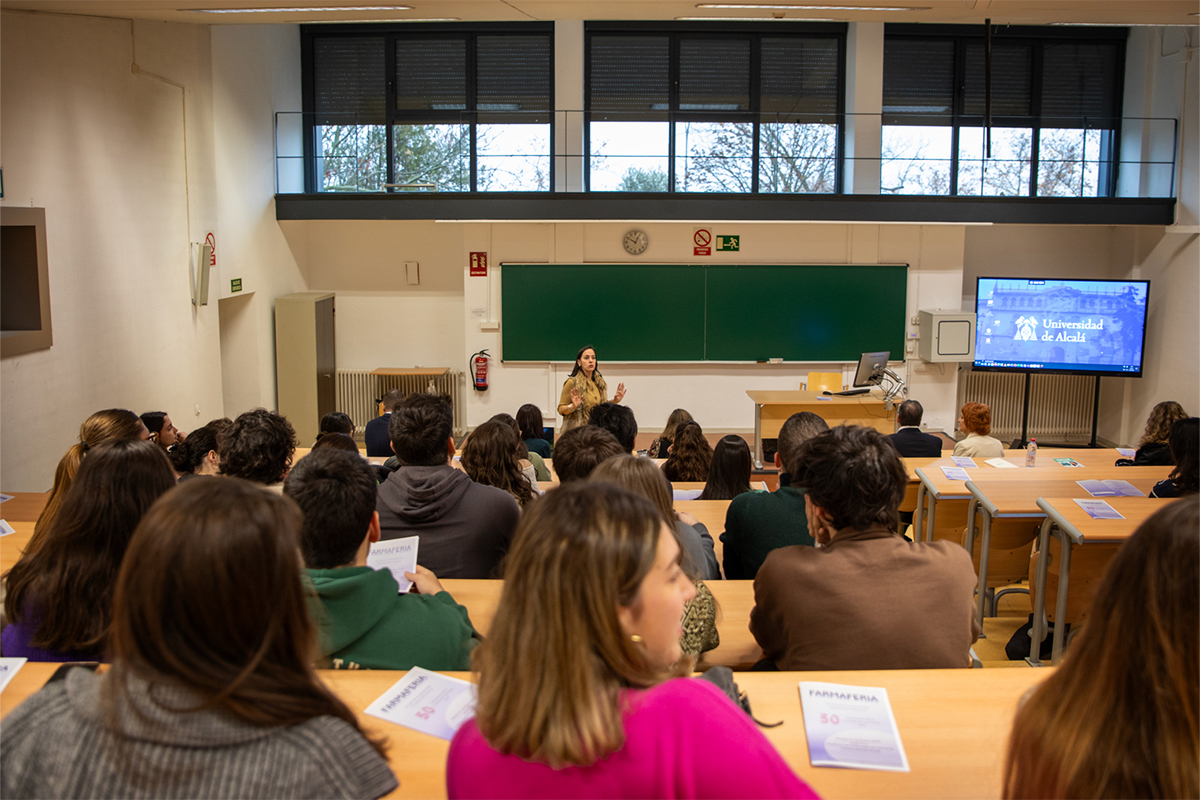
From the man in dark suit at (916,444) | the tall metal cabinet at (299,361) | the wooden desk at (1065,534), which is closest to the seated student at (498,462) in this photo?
the wooden desk at (1065,534)

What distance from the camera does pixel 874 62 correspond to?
10.2m

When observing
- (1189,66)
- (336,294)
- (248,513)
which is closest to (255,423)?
(248,513)

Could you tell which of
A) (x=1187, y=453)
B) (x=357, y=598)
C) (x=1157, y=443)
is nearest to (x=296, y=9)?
(x=357, y=598)

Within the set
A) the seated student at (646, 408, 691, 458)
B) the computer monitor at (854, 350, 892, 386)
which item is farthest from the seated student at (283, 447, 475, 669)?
the computer monitor at (854, 350, 892, 386)

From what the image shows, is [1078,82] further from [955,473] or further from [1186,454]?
[1186,454]

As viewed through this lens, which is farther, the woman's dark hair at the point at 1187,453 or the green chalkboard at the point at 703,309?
the green chalkboard at the point at 703,309

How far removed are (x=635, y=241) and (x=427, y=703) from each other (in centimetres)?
853

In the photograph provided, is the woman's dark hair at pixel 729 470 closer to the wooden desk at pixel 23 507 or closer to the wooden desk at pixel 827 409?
the wooden desk at pixel 23 507

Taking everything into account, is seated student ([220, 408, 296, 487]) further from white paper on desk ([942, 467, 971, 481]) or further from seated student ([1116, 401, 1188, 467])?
seated student ([1116, 401, 1188, 467])

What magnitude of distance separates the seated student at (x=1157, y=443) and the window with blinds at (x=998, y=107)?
514 centimetres

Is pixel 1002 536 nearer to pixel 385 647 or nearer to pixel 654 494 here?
pixel 654 494

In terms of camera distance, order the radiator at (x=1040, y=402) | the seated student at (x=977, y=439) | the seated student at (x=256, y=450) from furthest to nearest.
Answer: the radiator at (x=1040, y=402)
the seated student at (x=977, y=439)
the seated student at (x=256, y=450)

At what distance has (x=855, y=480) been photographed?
7.88 ft

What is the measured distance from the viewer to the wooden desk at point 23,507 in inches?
168
